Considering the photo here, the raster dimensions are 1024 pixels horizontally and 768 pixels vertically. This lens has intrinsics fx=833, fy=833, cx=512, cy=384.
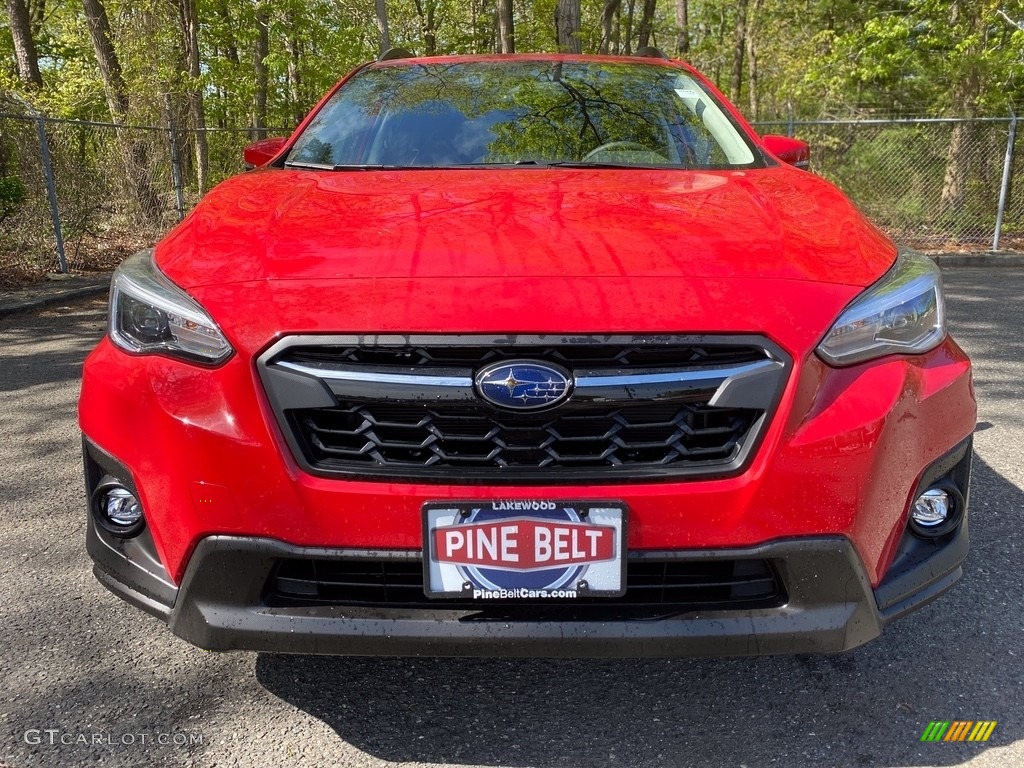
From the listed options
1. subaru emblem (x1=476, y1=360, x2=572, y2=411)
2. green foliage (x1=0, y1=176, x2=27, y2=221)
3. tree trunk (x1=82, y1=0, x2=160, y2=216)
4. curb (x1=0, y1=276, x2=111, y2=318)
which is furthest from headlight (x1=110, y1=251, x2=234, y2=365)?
tree trunk (x1=82, y1=0, x2=160, y2=216)

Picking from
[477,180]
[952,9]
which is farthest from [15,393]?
[952,9]

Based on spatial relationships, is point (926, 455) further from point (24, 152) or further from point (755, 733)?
point (24, 152)

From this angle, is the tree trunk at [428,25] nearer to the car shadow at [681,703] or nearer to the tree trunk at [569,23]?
the tree trunk at [569,23]

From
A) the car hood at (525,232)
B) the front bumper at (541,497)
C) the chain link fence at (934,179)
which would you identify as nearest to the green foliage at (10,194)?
the car hood at (525,232)

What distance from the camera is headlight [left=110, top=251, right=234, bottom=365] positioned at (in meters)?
1.62

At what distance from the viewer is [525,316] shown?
60.9 inches

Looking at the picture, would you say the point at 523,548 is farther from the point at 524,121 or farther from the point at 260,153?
the point at 260,153

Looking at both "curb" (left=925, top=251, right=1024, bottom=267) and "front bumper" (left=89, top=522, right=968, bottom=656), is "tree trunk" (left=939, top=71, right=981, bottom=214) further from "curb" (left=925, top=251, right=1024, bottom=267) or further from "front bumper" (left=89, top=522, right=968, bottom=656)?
"front bumper" (left=89, top=522, right=968, bottom=656)

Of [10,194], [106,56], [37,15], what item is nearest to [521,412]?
[10,194]

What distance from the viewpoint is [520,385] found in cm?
154

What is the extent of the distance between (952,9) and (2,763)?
15.7 metres

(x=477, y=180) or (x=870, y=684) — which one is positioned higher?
(x=477, y=180)

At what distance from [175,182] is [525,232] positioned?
10149mm

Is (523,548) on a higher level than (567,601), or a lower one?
higher
